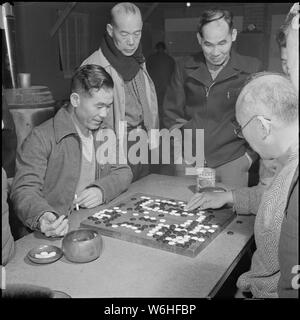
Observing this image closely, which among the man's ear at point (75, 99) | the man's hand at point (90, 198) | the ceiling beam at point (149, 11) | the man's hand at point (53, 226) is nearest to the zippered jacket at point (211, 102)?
the man's ear at point (75, 99)

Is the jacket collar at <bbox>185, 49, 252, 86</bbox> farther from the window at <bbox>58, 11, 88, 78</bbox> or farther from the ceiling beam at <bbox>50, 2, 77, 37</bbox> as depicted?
the window at <bbox>58, 11, 88, 78</bbox>

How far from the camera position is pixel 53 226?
157cm

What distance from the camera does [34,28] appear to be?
5789 mm

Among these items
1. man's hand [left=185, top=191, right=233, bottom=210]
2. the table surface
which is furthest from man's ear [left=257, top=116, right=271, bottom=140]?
man's hand [left=185, top=191, right=233, bottom=210]

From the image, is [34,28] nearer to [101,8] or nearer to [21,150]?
[101,8]

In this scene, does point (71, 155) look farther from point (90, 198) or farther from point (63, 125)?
point (90, 198)

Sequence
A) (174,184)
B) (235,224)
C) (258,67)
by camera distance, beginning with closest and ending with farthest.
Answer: (235,224)
(174,184)
(258,67)

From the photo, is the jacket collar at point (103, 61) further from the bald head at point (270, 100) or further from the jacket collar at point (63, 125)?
the bald head at point (270, 100)

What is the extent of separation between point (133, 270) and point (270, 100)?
736mm

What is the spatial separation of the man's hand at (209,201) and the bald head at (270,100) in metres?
0.61

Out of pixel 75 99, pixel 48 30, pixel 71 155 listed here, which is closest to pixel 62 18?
pixel 48 30

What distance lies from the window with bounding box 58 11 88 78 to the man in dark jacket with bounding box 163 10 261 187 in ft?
13.4

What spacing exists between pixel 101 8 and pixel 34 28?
6.01ft
